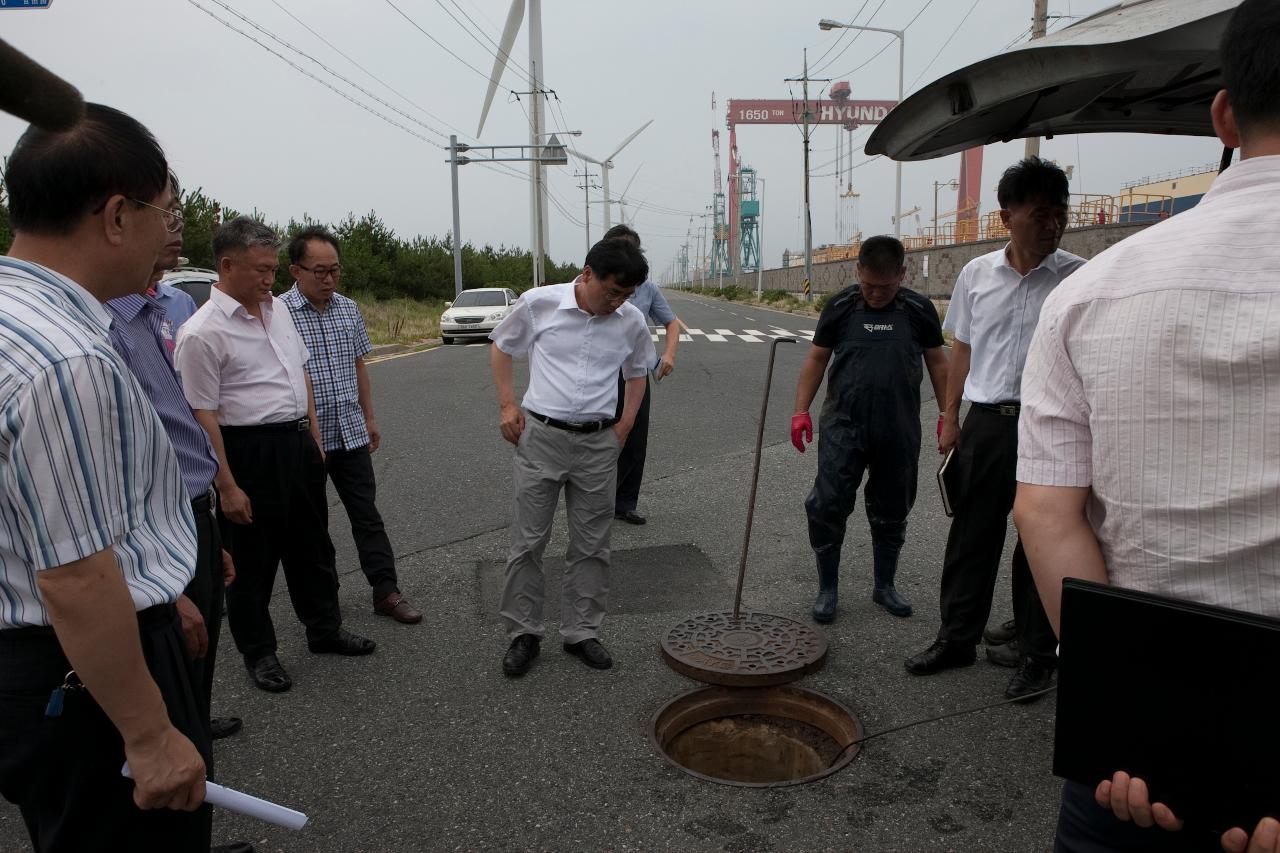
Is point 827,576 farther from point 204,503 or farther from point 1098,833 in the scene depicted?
point 1098,833

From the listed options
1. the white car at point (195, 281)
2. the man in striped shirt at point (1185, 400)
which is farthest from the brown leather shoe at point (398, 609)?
the white car at point (195, 281)

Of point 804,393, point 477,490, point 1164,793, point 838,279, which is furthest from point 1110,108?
point 838,279

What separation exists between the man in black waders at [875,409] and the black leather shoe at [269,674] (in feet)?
7.74

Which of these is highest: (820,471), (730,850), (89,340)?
(89,340)

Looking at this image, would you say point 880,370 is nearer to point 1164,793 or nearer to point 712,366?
point 1164,793

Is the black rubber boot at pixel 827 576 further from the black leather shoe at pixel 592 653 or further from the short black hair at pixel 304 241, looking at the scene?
the short black hair at pixel 304 241

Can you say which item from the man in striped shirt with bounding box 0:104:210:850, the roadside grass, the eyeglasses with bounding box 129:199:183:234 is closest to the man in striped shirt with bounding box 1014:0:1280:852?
the man in striped shirt with bounding box 0:104:210:850

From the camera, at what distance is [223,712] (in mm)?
3369

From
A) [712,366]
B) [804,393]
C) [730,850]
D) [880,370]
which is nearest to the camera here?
[730,850]

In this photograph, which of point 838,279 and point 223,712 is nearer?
point 223,712

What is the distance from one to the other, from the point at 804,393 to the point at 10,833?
3.57 m

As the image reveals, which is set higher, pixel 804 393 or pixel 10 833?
pixel 804 393

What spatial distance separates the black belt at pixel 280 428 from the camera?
11.6 feet

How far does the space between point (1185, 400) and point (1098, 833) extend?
2.24 feet
